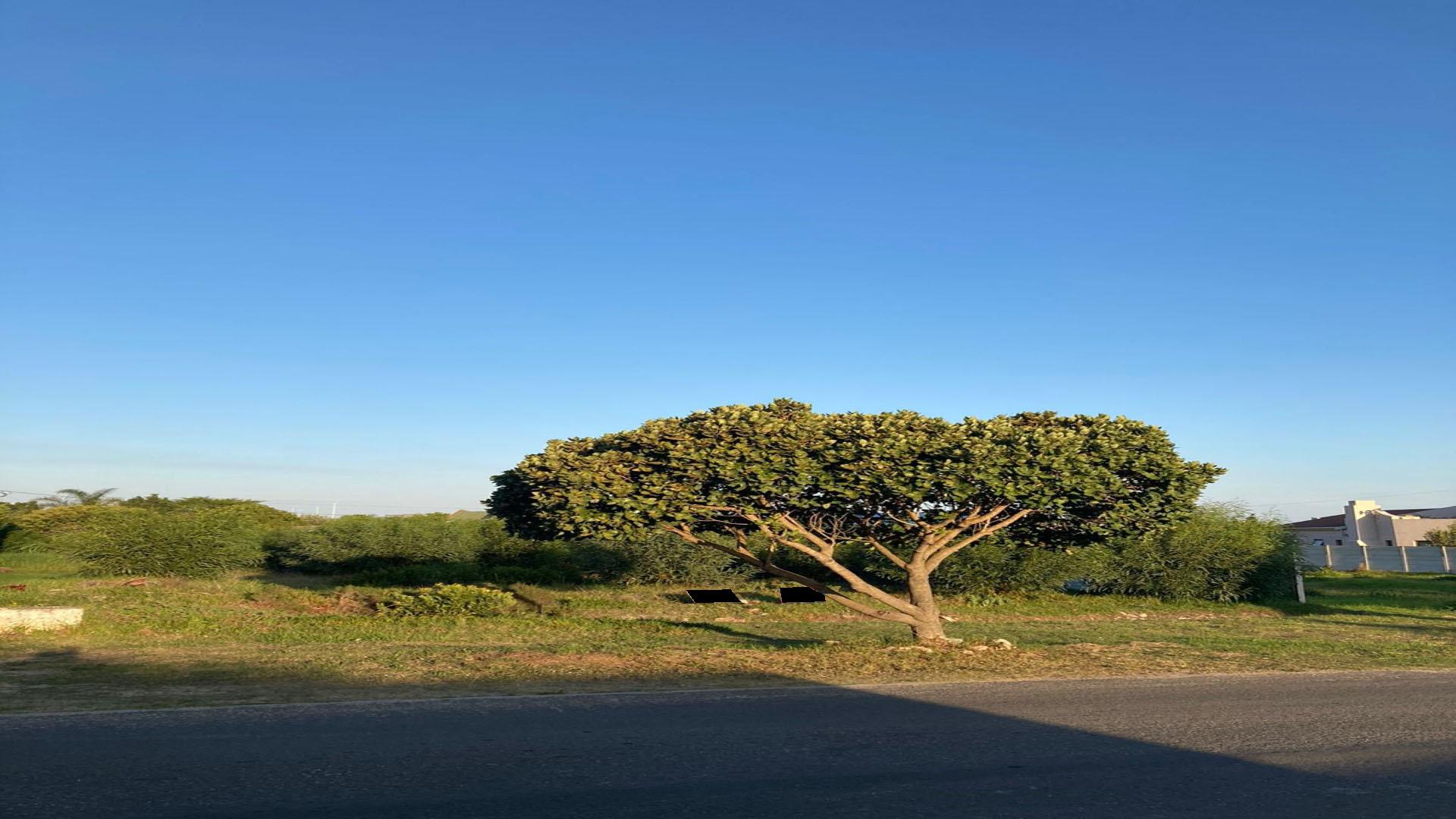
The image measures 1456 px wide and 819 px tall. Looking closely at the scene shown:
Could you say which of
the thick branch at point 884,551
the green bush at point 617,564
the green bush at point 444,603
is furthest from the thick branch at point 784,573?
the green bush at point 617,564

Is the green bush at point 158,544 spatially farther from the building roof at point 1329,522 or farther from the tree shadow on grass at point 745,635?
the building roof at point 1329,522

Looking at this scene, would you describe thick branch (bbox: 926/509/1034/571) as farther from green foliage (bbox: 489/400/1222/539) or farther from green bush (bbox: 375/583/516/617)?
green bush (bbox: 375/583/516/617)

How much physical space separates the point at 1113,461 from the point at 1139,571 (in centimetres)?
1547

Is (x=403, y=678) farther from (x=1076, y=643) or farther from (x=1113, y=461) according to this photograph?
(x=1076, y=643)

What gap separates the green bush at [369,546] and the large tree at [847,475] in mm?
19173

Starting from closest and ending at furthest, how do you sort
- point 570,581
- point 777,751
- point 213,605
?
point 777,751 → point 213,605 → point 570,581

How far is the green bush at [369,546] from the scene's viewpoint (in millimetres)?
31234

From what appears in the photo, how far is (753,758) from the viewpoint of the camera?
7.10 m

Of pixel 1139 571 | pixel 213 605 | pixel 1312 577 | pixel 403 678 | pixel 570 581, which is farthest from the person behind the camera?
pixel 1312 577

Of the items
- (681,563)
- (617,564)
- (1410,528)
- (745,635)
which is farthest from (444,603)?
(1410,528)

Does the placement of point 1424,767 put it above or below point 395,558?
below

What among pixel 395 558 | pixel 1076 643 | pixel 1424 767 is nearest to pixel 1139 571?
pixel 1076 643

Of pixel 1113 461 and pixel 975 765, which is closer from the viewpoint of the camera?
pixel 975 765

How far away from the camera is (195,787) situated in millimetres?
6094
